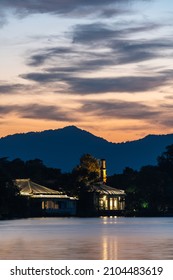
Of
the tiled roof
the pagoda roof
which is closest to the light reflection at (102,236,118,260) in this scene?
the tiled roof

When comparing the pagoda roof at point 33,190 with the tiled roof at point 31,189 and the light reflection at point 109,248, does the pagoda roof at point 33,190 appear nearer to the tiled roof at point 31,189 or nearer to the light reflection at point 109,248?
the tiled roof at point 31,189

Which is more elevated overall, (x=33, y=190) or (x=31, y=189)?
(x=31, y=189)

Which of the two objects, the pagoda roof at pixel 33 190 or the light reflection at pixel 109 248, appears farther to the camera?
the pagoda roof at pixel 33 190

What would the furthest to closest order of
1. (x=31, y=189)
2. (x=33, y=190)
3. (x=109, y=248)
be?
(x=33, y=190)
(x=31, y=189)
(x=109, y=248)

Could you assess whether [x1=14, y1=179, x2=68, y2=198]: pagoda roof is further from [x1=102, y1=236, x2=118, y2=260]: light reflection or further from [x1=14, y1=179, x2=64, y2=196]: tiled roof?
[x1=102, y1=236, x2=118, y2=260]: light reflection

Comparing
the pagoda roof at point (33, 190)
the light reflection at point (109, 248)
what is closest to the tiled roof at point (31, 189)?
the pagoda roof at point (33, 190)

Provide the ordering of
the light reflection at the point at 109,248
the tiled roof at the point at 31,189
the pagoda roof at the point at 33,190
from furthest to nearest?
the pagoda roof at the point at 33,190, the tiled roof at the point at 31,189, the light reflection at the point at 109,248

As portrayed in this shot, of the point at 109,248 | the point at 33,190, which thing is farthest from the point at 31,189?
the point at 109,248

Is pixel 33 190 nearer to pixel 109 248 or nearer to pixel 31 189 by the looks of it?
pixel 31 189

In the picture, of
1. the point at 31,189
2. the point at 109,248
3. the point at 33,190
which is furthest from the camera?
the point at 33,190

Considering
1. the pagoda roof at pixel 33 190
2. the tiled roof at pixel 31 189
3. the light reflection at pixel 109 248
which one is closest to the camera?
the light reflection at pixel 109 248
